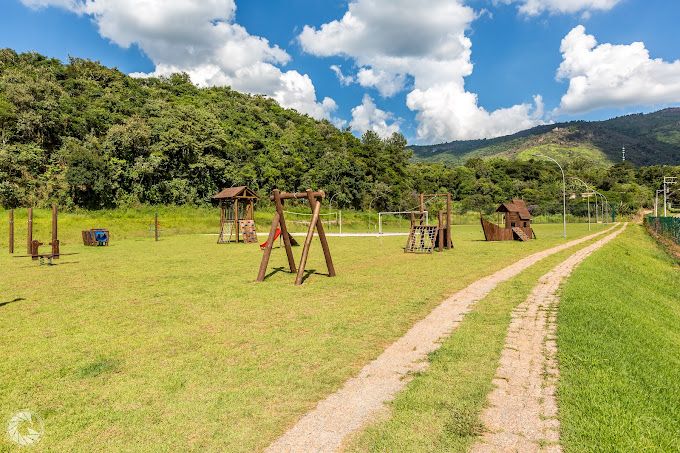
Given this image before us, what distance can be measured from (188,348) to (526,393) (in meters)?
4.75

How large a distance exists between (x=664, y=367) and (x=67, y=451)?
7321 mm

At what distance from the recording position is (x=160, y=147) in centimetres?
5097

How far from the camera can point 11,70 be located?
5366 centimetres

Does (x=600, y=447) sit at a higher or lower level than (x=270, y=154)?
lower

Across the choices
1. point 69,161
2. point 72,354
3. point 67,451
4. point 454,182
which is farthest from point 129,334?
point 454,182

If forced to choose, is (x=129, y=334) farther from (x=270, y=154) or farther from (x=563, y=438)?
(x=270, y=154)

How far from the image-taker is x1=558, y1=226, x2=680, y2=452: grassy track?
3708 mm

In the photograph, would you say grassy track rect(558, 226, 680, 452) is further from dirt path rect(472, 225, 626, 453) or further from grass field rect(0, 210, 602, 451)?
grass field rect(0, 210, 602, 451)

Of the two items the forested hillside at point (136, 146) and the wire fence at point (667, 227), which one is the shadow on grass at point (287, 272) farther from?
the forested hillside at point (136, 146)

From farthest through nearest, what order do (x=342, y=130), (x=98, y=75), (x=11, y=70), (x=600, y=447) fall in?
(x=342, y=130) < (x=98, y=75) < (x=11, y=70) < (x=600, y=447)

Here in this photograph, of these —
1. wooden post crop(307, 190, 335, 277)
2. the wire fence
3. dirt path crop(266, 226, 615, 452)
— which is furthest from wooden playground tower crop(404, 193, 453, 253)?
the wire fence

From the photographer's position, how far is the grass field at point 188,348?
4016 mm

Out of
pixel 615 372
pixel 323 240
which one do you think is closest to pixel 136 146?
pixel 323 240

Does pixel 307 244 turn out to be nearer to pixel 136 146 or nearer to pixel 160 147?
pixel 160 147
